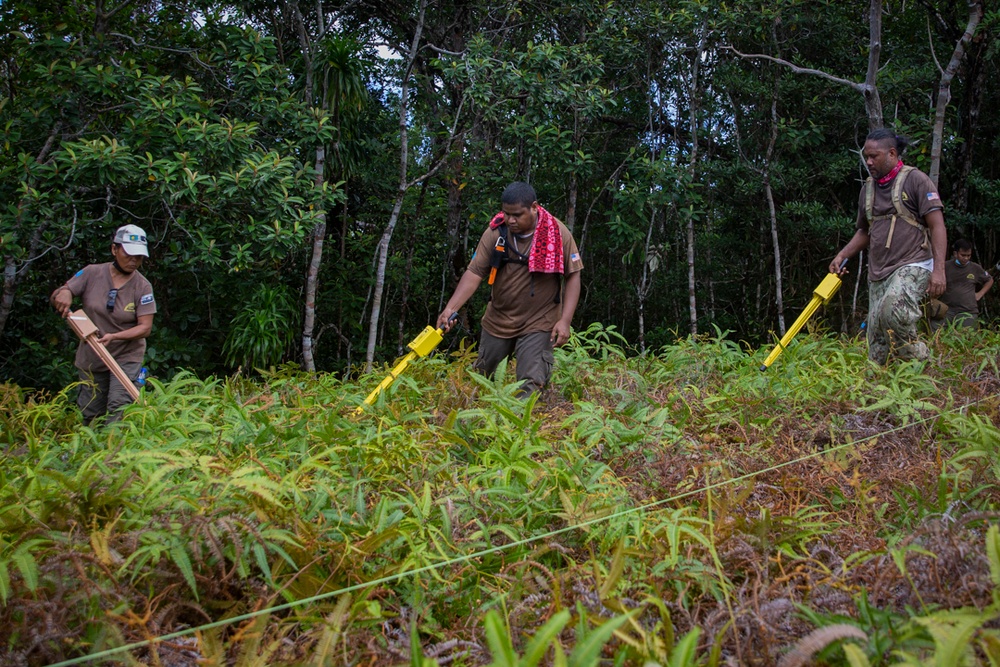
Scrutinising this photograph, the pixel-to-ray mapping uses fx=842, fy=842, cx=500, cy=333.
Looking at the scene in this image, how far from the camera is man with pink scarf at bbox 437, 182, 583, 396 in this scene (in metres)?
5.36

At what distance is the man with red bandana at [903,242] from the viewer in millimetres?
5609

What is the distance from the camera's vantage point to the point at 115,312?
5633 mm

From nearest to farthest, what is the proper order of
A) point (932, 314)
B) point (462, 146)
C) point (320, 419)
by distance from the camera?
point (320, 419)
point (932, 314)
point (462, 146)

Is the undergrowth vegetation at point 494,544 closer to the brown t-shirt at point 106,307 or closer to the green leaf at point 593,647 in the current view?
the green leaf at point 593,647

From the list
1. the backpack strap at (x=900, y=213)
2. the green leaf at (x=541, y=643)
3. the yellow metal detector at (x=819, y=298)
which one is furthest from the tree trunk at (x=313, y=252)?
the green leaf at (x=541, y=643)

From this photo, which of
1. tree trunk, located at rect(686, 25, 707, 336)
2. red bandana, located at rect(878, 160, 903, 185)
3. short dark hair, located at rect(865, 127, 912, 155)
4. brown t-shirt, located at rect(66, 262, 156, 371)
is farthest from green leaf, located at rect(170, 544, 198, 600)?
tree trunk, located at rect(686, 25, 707, 336)

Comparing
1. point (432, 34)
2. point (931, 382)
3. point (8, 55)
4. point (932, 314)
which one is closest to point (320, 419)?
point (931, 382)

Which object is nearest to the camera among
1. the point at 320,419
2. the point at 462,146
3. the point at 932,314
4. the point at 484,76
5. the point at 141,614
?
the point at 141,614

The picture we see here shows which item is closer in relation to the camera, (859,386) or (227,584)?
(227,584)

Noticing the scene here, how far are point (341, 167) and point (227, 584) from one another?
8.24 metres

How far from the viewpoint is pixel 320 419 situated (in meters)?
4.41

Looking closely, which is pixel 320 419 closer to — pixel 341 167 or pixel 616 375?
pixel 616 375

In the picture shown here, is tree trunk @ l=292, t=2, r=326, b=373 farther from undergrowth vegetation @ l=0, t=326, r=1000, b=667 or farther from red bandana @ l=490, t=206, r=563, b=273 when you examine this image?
undergrowth vegetation @ l=0, t=326, r=1000, b=667

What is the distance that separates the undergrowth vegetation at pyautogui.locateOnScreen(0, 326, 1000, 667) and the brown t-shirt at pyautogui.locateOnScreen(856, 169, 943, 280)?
1557 mm
